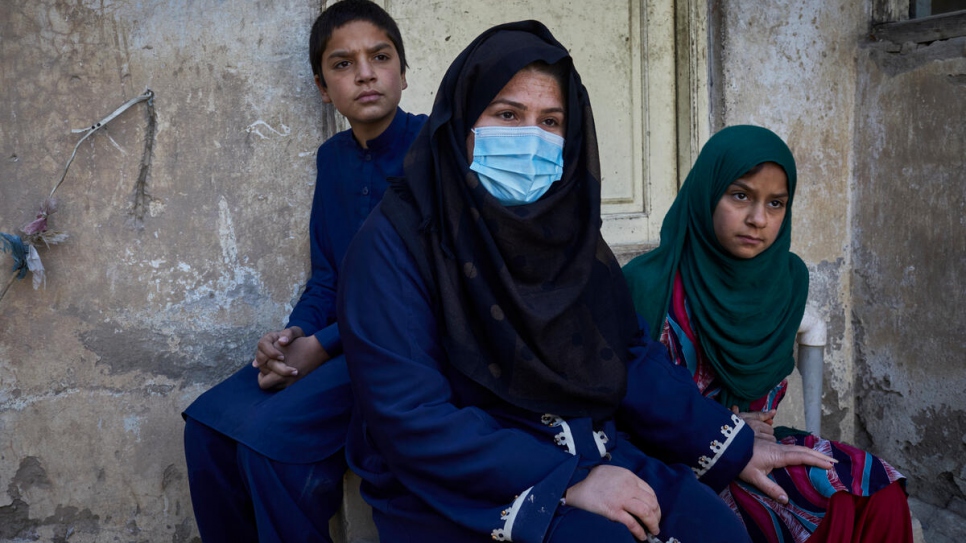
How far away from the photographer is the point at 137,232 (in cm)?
285

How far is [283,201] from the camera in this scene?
2967 millimetres

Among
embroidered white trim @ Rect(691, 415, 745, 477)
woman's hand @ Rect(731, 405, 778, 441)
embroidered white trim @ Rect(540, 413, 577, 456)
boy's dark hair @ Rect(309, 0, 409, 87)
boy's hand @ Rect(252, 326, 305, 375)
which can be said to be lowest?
woman's hand @ Rect(731, 405, 778, 441)

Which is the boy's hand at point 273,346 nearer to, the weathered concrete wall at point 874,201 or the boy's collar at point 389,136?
the boy's collar at point 389,136

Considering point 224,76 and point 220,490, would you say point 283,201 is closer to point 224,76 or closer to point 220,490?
point 224,76

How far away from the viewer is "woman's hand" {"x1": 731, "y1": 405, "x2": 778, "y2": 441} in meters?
2.29

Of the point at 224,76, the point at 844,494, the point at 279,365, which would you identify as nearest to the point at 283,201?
the point at 224,76

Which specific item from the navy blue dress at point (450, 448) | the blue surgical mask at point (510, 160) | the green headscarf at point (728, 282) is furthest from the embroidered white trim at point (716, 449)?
the blue surgical mask at point (510, 160)

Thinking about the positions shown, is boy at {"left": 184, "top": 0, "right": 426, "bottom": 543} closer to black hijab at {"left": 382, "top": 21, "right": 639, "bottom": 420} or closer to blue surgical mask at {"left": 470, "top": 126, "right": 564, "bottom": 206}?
black hijab at {"left": 382, "top": 21, "right": 639, "bottom": 420}

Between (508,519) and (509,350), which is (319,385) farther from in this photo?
(508,519)

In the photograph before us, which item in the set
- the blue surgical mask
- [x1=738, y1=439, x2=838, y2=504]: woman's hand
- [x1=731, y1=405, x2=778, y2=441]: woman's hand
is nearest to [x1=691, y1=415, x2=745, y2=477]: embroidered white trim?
[x1=738, y1=439, x2=838, y2=504]: woman's hand

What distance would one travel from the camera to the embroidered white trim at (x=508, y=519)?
1679 mm

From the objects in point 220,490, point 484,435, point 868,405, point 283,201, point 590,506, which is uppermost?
point 283,201

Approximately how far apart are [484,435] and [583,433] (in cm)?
29

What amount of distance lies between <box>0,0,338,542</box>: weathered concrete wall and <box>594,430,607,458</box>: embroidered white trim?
142 centimetres
